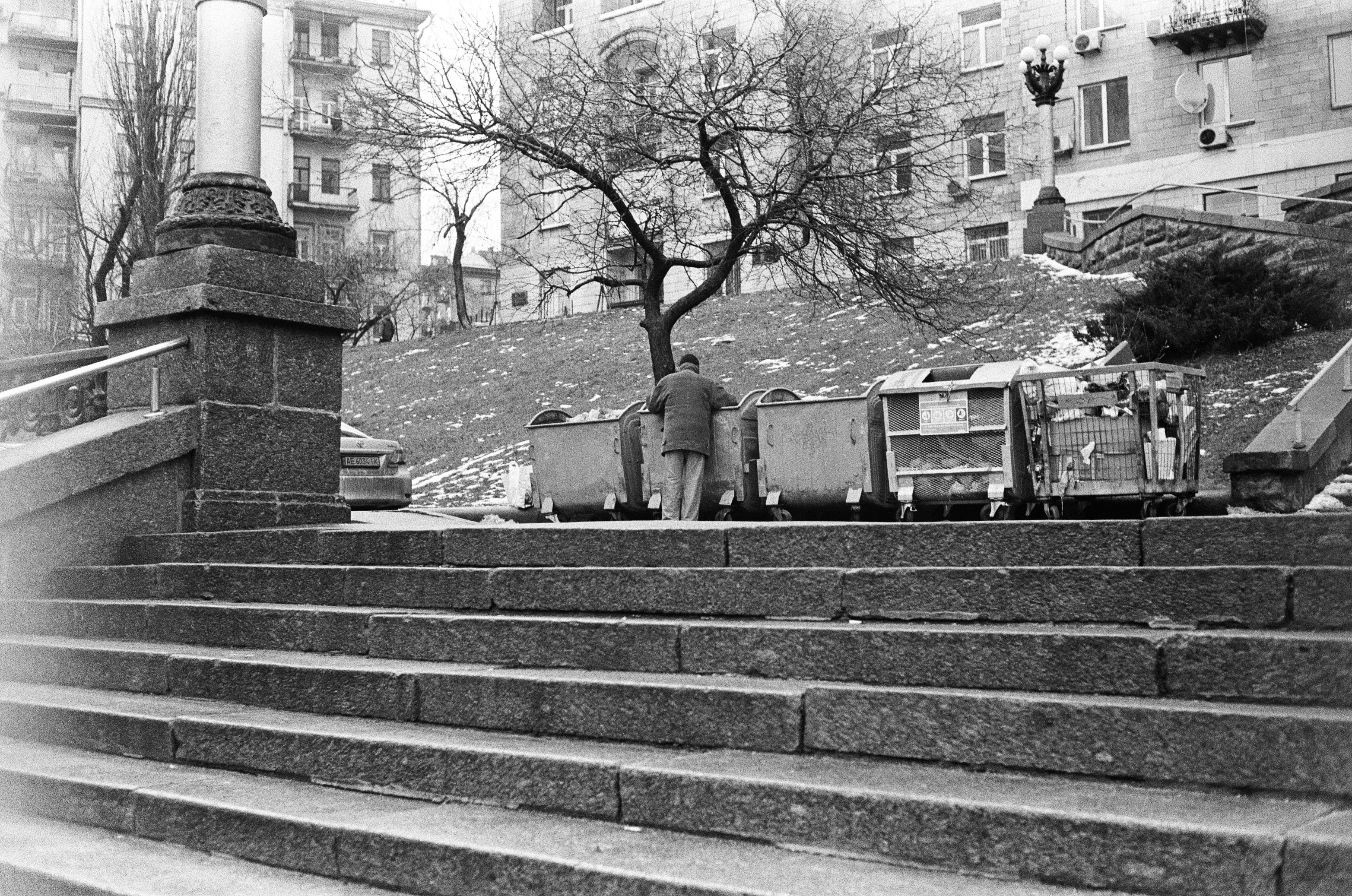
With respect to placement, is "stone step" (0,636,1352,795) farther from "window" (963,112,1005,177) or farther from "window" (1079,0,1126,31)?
"window" (1079,0,1126,31)

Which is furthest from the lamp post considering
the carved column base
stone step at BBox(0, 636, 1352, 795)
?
stone step at BBox(0, 636, 1352, 795)

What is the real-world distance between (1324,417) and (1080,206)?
21784 mm

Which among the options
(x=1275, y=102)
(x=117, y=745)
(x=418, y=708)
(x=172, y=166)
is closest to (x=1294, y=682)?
(x=418, y=708)

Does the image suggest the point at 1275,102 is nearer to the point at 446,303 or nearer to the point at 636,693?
the point at 636,693

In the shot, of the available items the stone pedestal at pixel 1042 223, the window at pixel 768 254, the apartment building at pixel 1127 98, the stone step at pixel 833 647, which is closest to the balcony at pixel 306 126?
the apartment building at pixel 1127 98

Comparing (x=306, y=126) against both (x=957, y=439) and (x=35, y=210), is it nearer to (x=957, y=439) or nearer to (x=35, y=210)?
(x=35, y=210)

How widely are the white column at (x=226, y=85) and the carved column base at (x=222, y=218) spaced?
0.51ft

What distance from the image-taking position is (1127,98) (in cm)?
2625

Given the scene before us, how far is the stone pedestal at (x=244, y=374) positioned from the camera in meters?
8.60

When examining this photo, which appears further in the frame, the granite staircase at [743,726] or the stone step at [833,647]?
the stone step at [833,647]

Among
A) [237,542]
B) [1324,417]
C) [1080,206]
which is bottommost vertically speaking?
[237,542]

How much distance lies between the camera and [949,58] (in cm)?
1551

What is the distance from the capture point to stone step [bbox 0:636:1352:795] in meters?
3.88

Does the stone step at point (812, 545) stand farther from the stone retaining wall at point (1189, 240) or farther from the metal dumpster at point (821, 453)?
the stone retaining wall at point (1189, 240)
